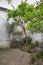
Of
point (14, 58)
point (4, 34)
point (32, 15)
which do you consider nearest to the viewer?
point (32, 15)

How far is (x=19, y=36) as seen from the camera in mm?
13797

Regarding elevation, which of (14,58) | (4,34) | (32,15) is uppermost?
(32,15)

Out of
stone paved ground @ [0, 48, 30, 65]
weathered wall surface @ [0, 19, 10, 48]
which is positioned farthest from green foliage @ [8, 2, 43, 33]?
stone paved ground @ [0, 48, 30, 65]

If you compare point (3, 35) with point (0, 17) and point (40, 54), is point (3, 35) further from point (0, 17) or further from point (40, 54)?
point (40, 54)

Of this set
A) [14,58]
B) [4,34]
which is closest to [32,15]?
[14,58]

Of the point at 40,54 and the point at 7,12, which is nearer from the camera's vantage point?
the point at 40,54

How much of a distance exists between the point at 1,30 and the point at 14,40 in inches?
56.1

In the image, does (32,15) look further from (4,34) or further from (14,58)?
(4,34)

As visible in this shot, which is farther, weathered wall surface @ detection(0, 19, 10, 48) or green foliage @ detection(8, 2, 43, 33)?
weathered wall surface @ detection(0, 19, 10, 48)

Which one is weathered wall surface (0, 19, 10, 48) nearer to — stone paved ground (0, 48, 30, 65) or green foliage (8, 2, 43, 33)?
green foliage (8, 2, 43, 33)

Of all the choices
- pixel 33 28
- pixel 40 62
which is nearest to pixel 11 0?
pixel 33 28

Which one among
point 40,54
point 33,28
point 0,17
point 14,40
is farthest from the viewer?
point 14,40

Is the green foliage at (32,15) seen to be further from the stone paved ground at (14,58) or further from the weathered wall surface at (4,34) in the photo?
the stone paved ground at (14,58)

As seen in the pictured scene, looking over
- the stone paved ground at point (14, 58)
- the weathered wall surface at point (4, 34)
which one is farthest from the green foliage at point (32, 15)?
the stone paved ground at point (14, 58)
